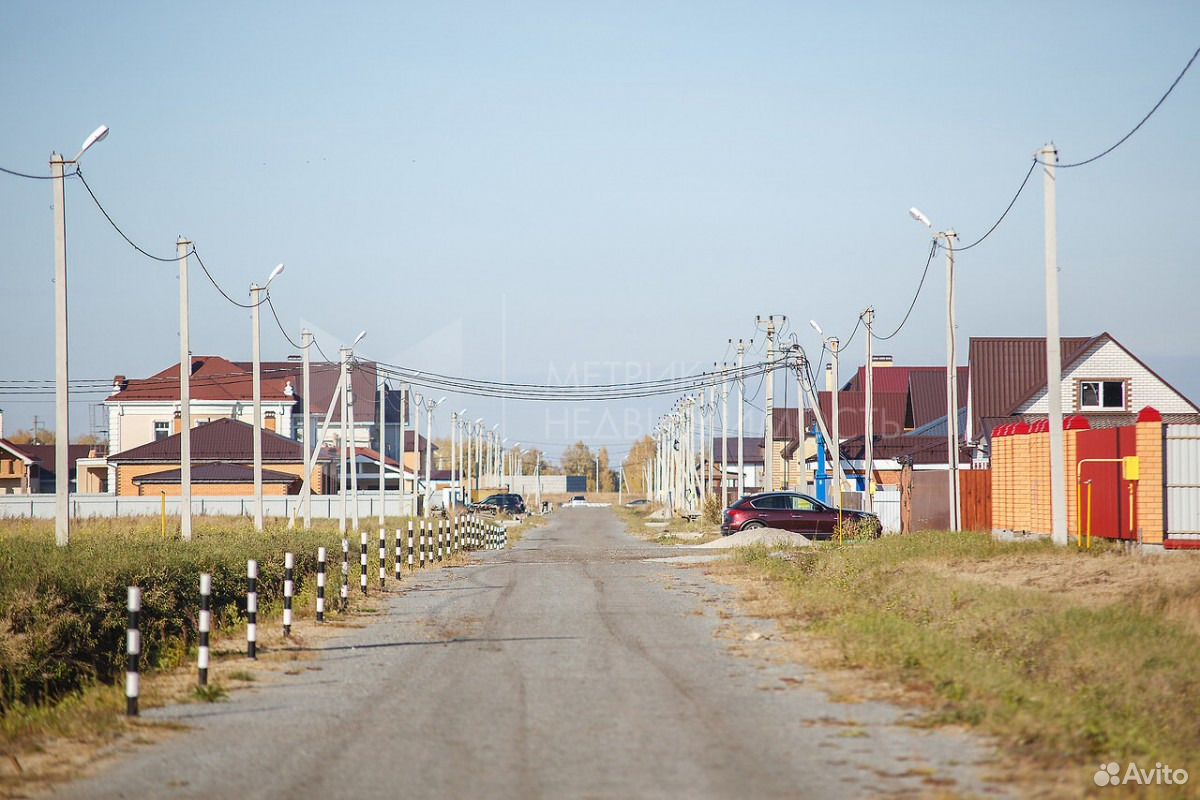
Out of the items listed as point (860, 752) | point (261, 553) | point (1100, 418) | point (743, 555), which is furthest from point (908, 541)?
point (1100, 418)

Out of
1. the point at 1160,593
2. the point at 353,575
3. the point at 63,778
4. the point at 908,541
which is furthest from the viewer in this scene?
the point at 908,541

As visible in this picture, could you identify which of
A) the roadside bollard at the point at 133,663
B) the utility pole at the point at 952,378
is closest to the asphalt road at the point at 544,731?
the roadside bollard at the point at 133,663

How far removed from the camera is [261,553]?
22250 millimetres

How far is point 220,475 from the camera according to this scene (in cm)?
7288

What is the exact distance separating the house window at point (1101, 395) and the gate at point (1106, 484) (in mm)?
29173

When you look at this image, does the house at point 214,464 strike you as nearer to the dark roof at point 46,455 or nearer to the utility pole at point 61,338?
the dark roof at point 46,455

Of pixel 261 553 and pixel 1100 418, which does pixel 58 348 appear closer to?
pixel 261 553

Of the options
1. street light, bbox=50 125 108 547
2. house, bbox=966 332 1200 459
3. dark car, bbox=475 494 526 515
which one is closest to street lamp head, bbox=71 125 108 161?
street light, bbox=50 125 108 547

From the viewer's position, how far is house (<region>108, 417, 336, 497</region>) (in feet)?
240

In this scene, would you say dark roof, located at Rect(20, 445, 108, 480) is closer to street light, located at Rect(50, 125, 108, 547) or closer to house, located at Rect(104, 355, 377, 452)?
house, located at Rect(104, 355, 377, 452)

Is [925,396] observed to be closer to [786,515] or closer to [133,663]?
[786,515]

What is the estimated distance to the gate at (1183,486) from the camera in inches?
888

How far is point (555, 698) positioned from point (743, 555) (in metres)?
18.4

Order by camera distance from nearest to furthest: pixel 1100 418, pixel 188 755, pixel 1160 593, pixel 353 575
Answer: pixel 188 755 → pixel 1160 593 → pixel 353 575 → pixel 1100 418
